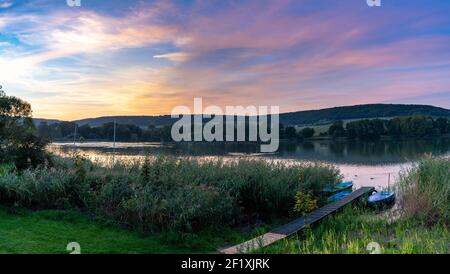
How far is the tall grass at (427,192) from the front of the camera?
8383 millimetres

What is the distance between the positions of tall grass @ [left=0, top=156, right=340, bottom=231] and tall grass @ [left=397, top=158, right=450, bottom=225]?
120 inches

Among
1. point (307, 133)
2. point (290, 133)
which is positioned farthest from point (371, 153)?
point (307, 133)

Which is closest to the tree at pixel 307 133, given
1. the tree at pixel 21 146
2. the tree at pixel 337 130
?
the tree at pixel 337 130

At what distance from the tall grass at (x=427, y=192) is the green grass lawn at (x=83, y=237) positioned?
13.4ft

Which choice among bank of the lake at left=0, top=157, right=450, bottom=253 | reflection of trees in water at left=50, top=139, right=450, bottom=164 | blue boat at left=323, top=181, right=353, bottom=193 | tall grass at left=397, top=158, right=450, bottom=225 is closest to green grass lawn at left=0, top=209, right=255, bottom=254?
bank of the lake at left=0, top=157, right=450, bottom=253

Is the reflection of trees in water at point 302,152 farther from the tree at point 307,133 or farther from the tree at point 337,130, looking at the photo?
the tree at point 337,130

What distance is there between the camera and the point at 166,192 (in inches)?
366

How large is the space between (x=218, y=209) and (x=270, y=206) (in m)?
2.26

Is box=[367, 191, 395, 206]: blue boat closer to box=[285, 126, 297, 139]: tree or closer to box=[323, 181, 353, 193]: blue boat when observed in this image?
box=[323, 181, 353, 193]: blue boat

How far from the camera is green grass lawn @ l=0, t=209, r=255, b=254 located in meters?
6.79

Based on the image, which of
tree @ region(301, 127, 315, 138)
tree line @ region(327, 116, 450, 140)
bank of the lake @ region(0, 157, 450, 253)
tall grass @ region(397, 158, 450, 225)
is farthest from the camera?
tree @ region(301, 127, 315, 138)

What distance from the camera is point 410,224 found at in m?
8.14
